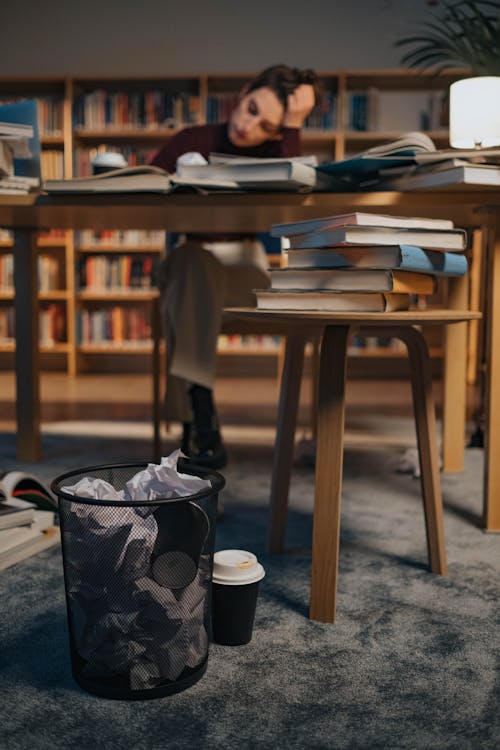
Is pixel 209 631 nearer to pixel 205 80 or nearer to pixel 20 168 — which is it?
pixel 20 168

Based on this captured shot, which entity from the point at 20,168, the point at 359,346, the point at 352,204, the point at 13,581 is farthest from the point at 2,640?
the point at 359,346

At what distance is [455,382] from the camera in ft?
6.54

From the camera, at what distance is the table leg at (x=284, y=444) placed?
1.29 metres

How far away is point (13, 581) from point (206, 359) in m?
0.86

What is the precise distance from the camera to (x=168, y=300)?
1926 mm

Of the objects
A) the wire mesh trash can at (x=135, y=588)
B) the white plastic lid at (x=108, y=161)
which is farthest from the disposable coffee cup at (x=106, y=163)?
the wire mesh trash can at (x=135, y=588)

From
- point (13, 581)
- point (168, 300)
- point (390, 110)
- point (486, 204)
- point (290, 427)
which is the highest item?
point (390, 110)

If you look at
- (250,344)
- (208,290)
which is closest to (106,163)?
(208,290)

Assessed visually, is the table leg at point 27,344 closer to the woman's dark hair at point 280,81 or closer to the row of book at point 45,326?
the woman's dark hair at point 280,81

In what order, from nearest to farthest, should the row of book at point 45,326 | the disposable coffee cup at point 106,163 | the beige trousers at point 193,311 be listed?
the disposable coffee cup at point 106,163, the beige trousers at point 193,311, the row of book at point 45,326

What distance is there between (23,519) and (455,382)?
1.20 m

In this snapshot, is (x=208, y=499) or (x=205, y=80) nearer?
(x=208, y=499)

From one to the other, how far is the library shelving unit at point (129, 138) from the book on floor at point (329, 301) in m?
3.47

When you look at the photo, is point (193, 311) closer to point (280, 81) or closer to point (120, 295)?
point (280, 81)
